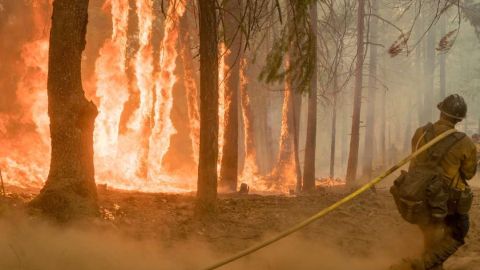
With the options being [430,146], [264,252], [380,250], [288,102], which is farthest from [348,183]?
[430,146]

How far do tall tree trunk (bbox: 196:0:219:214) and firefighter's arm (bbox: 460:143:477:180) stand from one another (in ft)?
12.2

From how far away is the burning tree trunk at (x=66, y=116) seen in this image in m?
6.58

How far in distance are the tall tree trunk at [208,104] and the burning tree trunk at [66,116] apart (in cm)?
181

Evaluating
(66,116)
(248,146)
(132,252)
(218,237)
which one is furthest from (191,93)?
(132,252)

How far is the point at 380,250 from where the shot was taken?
743 centimetres

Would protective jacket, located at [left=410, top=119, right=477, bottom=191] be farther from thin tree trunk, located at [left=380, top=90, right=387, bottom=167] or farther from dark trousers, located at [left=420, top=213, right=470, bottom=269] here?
thin tree trunk, located at [left=380, top=90, right=387, bottom=167]

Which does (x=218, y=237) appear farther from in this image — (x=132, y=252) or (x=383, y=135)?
(x=383, y=135)

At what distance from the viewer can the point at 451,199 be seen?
17.7 feet

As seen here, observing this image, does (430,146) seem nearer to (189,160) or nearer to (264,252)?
(264,252)

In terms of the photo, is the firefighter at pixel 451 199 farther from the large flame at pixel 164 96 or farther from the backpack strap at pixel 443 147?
the large flame at pixel 164 96

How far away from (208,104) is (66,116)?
220 centimetres

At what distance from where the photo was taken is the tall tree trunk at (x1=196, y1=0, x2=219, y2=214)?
7461mm

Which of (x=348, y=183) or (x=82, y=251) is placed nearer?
(x=82, y=251)

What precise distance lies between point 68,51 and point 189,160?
20.8 metres
